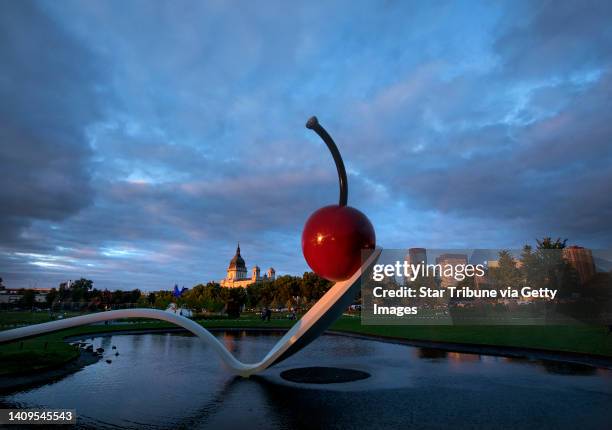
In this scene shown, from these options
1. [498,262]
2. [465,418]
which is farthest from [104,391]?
[498,262]

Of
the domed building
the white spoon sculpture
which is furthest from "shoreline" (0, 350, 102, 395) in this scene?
the domed building

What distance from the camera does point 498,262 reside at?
140ft

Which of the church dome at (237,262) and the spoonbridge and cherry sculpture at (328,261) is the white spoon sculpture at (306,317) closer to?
the spoonbridge and cherry sculpture at (328,261)

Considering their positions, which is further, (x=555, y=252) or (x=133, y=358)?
(x=555, y=252)

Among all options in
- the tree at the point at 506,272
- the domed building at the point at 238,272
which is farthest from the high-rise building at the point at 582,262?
the domed building at the point at 238,272

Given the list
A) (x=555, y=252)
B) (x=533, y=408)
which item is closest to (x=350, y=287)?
(x=533, y=408)

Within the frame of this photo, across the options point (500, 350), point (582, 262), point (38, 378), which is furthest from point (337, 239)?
point (582, 262)

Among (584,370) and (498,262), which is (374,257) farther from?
(498,262)

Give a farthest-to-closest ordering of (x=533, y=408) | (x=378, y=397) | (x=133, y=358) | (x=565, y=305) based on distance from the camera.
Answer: (x=565, y=305) → (x=133, y=358) → (x=378, y=397) → (x=533, y=408)

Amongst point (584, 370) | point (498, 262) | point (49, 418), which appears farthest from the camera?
point (498, 262)

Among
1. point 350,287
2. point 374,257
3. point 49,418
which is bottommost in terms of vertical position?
point 49,418

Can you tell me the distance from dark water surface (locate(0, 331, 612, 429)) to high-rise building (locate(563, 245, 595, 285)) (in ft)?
89.5

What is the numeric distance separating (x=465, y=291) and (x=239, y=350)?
34.4 m

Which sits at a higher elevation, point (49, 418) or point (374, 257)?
point (374, 257)
